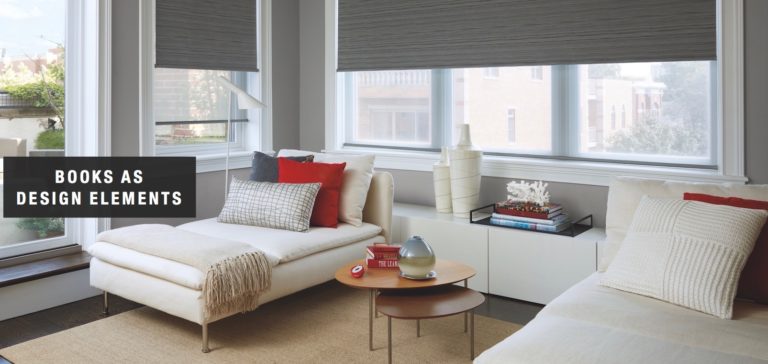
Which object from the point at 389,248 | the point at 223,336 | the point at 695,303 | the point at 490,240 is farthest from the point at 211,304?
the point at 695,303

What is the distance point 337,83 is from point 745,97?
111 inches

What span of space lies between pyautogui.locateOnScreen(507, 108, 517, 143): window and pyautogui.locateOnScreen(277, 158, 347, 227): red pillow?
1.14 metres

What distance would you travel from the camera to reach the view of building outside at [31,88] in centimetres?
384

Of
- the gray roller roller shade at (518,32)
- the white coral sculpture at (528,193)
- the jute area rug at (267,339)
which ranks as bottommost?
the jute area rug at (267,339)

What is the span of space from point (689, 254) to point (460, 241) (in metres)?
1.82

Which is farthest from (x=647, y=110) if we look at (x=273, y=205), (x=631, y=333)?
(x=273, y=205)

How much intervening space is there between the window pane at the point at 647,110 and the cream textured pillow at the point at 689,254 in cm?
135

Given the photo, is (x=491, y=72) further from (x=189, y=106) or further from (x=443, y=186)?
(x=189, y=106)

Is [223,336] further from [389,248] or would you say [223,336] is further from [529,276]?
[529,276]

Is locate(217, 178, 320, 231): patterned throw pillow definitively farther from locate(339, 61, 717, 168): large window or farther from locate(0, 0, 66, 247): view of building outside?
locate(339, 61, 717, 168): large window

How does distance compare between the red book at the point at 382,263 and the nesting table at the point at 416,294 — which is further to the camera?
the red book at the point at 382,263

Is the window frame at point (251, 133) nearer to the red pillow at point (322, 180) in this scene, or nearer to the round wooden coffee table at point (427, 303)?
the red pillow at point (322, 180)

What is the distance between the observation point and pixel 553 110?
432 centimetres

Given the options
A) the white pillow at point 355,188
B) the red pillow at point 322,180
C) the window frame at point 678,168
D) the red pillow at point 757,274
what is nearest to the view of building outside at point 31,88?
the red pillow at point 322,180
